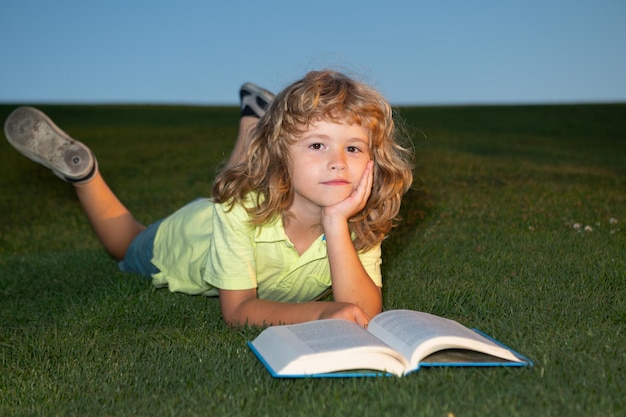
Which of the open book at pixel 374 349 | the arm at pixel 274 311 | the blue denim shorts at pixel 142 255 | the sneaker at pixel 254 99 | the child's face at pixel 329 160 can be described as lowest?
the blue denim shorts at pixel 142 255

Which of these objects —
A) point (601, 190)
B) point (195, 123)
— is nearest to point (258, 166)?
point (601, 190)

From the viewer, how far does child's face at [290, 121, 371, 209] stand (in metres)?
3.05

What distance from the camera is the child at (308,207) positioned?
3.08 meters

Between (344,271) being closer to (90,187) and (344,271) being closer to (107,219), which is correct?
(107,219)

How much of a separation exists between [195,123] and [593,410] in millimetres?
21453

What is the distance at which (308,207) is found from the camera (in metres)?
3.38

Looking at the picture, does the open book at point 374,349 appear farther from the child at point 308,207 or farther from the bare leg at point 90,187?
the bare leg at point 90,187

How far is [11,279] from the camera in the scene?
4.67 m

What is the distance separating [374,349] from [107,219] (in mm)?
3107

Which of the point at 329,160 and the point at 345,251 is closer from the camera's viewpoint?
the point at 329,160

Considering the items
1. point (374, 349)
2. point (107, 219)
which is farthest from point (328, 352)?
point (107, 219)

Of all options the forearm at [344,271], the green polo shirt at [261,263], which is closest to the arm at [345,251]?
the forearm at [344,271]

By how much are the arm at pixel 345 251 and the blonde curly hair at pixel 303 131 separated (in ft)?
0.73

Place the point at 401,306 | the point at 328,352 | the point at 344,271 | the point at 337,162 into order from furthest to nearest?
the point at 401,306
the point at 344,271
the point at 337,162
the point at 328,352
